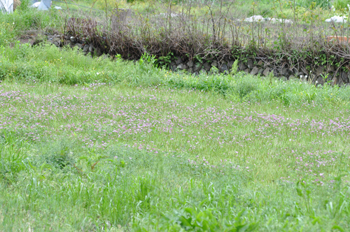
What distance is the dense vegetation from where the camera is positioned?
2.89 meters

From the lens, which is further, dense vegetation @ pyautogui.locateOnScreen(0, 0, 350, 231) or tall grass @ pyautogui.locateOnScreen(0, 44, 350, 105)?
tall grass @ pyautogui.locateOnScreen(0, 44, 350, 105)

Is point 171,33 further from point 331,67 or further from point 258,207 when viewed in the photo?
point 258,207

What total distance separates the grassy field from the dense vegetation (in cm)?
2

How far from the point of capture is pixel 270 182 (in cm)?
408

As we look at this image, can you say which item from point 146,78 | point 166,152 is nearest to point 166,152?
point 166,152

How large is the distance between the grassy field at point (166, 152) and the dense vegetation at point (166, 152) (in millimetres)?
20

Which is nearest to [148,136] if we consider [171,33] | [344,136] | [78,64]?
[344,136]

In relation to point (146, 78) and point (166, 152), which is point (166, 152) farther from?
Answer: point (146, 78)

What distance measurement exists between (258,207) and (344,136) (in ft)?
11.7

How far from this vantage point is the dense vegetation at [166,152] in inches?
114

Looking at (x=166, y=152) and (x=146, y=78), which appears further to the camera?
(x=146, y=78)

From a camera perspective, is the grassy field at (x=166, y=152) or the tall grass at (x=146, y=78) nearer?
the grassy field at (x=166, y=152)

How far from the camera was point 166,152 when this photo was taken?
15.7 feet

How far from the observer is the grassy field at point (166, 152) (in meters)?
2.89
